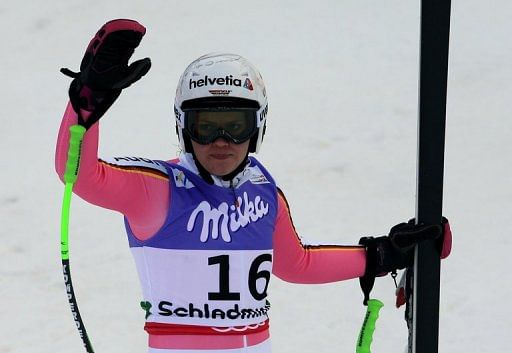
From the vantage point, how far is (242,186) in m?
3.96

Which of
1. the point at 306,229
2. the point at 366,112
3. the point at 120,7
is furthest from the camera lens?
the point at 120,7

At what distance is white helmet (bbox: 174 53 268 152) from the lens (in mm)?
3822

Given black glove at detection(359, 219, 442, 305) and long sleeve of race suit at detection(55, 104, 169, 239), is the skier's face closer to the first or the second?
long sleeve of race suit at detection(55, 104, 169, 239)

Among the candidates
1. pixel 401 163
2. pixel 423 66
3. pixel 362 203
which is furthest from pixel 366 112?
pixel 423 66

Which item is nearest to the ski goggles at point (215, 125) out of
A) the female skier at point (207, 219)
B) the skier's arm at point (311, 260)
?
the female skier at point (207, 219)

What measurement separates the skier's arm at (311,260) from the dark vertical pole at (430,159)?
10.3 inches

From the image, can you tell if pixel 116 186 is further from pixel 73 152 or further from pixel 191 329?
pixel 191 329

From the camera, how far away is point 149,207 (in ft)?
12.4

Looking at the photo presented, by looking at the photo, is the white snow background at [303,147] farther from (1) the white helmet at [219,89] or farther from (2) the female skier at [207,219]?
(1) the white helmet at [219,89]

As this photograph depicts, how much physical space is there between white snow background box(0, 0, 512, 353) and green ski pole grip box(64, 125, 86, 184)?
3023mm

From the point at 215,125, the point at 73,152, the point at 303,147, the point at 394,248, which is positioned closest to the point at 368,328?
the point at 394,248

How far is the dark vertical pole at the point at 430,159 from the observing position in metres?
3.91

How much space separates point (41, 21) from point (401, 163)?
400cm

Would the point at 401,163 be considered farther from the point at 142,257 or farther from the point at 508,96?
the point at 142,257
